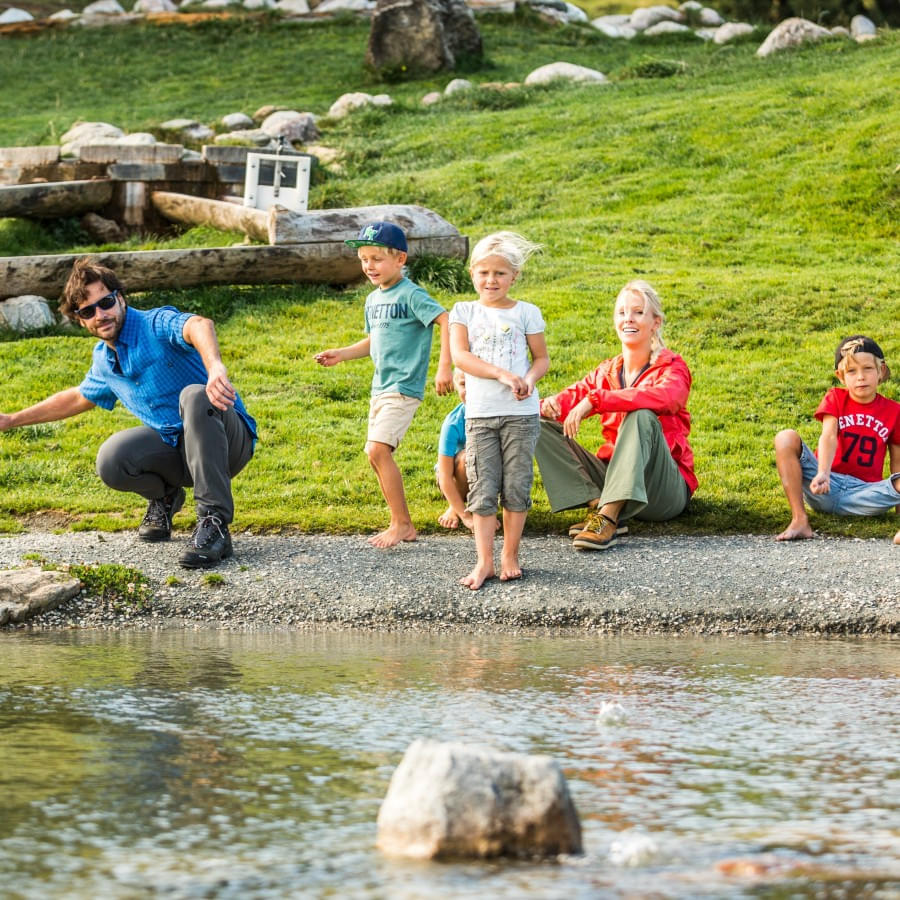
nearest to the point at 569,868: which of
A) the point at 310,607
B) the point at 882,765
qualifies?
→ the point at 882,765

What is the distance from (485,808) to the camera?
3660 mm

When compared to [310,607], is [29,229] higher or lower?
A: higher

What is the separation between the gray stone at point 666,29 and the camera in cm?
3119

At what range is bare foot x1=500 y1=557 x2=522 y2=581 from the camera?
6.94 metres

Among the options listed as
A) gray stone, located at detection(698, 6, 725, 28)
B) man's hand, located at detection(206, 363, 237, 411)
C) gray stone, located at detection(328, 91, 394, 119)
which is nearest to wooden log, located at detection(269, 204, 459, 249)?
man's hand, located at detection(206, 363, 237, 411)

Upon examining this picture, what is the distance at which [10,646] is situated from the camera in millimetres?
6250

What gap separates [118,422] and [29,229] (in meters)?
7.05

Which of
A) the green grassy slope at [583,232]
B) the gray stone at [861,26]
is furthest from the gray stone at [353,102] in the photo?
the gray stone at [861,26]

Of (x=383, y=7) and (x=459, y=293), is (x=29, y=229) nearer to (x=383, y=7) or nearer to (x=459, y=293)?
(x=459, y=293)

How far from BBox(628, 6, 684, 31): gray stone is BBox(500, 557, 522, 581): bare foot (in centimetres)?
2802

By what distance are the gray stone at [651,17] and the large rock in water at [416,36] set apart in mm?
7313

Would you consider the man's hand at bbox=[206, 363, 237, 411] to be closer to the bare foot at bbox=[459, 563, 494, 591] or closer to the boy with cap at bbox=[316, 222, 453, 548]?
the boy with cap at bbox=[316, 222, 453, 548]

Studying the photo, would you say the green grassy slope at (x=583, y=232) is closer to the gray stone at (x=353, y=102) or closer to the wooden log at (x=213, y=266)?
the wooden log at (x=213, y=266)

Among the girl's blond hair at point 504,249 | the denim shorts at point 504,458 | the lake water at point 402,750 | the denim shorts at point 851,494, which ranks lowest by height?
the lake water at point 402,750
